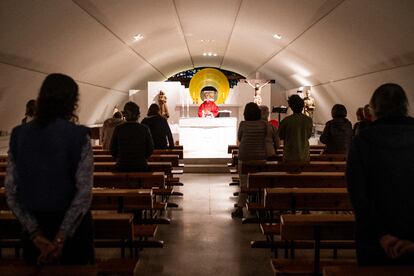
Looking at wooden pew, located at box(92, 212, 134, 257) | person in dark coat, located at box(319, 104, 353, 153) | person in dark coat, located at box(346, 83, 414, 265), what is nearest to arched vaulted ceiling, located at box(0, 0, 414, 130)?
person in dark coat, located at box(319, 104, 353, 153)

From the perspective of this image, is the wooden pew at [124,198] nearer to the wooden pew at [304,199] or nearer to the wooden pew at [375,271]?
the wooden pew at [304,199]

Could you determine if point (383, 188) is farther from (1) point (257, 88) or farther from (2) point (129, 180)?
(1) point (257, 88)

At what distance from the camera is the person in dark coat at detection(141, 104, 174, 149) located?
8.42m

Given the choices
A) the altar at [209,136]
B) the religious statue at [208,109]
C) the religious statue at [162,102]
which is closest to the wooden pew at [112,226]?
the altar at [209,136]

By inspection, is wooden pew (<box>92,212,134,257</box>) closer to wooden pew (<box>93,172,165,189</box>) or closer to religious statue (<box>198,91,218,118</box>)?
wooden pew (<box>93,172,165,189</box>)

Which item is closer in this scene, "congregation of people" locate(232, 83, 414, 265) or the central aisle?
"congregation of people" locate(232, 83, 414, 265)

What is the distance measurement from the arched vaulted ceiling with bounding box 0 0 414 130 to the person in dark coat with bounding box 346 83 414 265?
482cm

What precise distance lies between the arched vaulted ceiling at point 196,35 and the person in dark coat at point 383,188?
4.82 m

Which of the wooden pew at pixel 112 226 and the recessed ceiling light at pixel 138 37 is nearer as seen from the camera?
the wooden pew at pixel 112 226

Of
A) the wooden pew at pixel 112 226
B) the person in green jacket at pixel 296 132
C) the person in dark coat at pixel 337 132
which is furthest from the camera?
the person in dark coat at pixel 337 132

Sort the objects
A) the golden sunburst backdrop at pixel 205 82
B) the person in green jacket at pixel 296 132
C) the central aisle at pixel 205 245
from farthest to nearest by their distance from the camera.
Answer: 1. the golden sunburst backdrop at pixel 205 82
2. the person in green jacket at pixel 296 132
3. the central aisle at pixel 205 245

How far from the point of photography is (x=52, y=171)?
258cm

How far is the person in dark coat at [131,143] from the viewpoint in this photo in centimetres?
592

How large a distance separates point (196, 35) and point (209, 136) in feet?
11.2
